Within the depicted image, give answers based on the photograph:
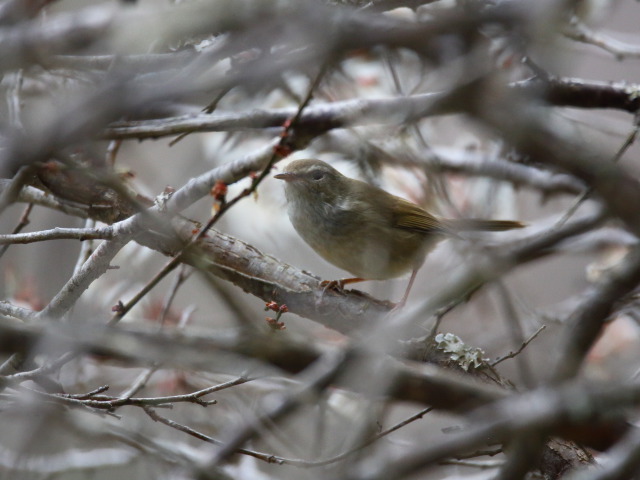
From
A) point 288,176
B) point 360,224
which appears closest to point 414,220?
point 360,224

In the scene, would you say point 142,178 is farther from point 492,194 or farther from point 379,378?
point 379,378

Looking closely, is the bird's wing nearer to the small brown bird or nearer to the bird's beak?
the small brown bird

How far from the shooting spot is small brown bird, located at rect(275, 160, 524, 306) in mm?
4590

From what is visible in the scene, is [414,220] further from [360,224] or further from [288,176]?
[288,176]

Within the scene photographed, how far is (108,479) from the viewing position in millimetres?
5355

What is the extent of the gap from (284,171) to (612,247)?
321 centimetres

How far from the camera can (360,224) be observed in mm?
4707

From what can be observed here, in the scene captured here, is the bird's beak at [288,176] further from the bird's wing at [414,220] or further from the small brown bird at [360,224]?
the bird's wing at [414,220]

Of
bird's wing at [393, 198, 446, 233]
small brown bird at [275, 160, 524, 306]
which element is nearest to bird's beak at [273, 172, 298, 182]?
small brown bird at [275, 160, 524, 306]

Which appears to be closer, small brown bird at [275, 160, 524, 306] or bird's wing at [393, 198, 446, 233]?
small brown bird at [275, 160, 524, 306]

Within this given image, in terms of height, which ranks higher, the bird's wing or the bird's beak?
the bird's beak

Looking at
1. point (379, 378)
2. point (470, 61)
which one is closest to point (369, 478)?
point (379, 378)

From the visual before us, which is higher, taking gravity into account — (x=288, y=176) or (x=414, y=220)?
(x=288, y=176)

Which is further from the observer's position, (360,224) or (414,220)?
(414,220)
